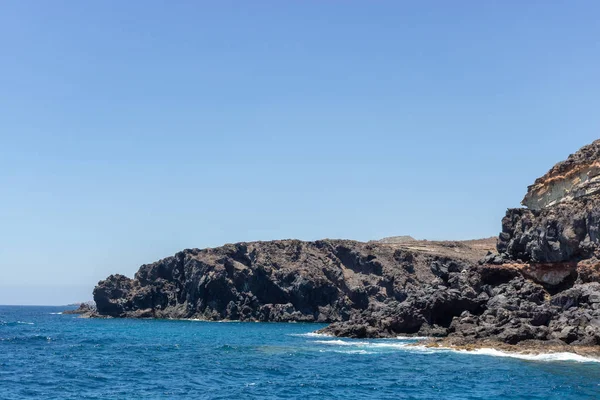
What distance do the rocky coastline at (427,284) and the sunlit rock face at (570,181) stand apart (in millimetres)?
189

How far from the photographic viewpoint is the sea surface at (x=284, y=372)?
132 ft

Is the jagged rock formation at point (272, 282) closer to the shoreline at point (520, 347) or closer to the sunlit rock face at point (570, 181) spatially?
the sunlit rock face at point (570, 181)

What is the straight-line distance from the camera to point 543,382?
1692 inches

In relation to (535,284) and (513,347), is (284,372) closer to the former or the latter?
(513,347)

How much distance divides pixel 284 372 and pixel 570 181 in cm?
4947

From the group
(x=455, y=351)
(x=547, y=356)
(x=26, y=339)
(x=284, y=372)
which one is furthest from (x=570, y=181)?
(x=26, y=339)

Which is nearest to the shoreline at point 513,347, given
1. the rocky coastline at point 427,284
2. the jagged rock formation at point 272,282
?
the rocky coastline at point 427,284

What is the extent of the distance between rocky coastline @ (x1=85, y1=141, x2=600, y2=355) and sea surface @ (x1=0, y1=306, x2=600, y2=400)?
327 inches

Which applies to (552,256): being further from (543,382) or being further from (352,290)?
(352,290)

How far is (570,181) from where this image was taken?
80250 mm

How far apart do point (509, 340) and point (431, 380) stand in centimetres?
1932

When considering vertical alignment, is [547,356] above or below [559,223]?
below

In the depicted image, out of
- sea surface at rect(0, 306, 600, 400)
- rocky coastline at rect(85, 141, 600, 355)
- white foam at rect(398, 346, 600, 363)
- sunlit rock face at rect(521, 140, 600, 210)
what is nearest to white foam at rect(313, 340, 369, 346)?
sea surface at rect(0, 306, 600, 400)

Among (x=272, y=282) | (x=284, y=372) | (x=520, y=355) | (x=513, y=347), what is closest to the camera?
(x=284, y=372)
